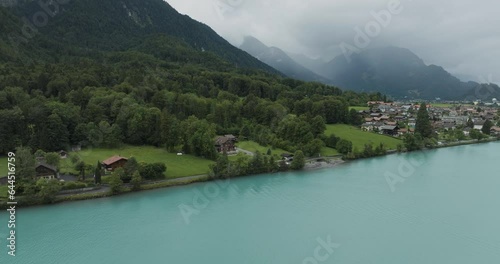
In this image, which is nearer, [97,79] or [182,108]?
[182,108]

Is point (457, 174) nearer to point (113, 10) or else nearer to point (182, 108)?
point (182, 108)

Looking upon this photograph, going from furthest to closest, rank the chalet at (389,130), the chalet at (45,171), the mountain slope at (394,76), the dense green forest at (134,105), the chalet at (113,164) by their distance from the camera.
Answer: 1. the mountain slope at (394,76)
2. the chalet at (389,130)
3. the dense green forest at (134,105)
4. the chalet at (113,164)
5. the chalet at (45,171)

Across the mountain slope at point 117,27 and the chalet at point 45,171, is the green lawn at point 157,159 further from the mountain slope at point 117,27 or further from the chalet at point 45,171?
the mountain slope at point 117,27

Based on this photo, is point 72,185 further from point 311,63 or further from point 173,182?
point 311,63

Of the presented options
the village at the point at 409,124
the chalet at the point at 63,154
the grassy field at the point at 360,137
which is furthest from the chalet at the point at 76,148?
the village at the point at 409,124

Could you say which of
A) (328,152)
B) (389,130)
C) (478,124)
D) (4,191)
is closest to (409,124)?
(389,130)

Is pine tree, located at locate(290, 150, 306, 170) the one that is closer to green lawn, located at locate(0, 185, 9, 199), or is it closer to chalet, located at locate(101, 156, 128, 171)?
chalet, located at locate(101, 156, 128, 171)

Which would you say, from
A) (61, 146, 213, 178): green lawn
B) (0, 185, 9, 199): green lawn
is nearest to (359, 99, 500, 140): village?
(61, 146, 213, 178): green lawn

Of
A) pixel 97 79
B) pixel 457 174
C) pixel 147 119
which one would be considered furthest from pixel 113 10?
pixel 457 174
